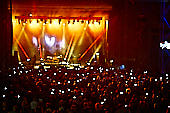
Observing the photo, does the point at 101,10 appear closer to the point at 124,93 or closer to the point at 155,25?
the point at 155,25

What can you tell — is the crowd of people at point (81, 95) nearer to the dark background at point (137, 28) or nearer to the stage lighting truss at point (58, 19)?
the dark background at point (137, 28)

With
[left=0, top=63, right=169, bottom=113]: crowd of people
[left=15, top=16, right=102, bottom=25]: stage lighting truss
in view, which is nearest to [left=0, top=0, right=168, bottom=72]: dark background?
[left=15, top=16, right=102, bottom=25]: stage lighting truss

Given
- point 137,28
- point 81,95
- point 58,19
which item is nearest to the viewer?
point 81,95

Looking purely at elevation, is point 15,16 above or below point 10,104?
above

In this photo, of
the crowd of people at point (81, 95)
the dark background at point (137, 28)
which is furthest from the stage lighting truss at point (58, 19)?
the crowd of people at point (81, 95)

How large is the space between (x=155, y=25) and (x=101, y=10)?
3.38 metres

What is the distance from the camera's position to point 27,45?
56.6 feet

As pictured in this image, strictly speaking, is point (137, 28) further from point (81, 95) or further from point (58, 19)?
point (81, 95)

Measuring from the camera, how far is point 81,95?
8031 mm

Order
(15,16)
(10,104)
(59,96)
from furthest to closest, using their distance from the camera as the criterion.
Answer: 1. (15,16)
2. (59,96)
3. (10,104)

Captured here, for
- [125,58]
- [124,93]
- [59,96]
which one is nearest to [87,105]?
[59,96]

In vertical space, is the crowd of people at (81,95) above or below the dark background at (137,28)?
below

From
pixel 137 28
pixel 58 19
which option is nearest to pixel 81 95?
pixel 137 28

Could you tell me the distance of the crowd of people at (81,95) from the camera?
704cm
